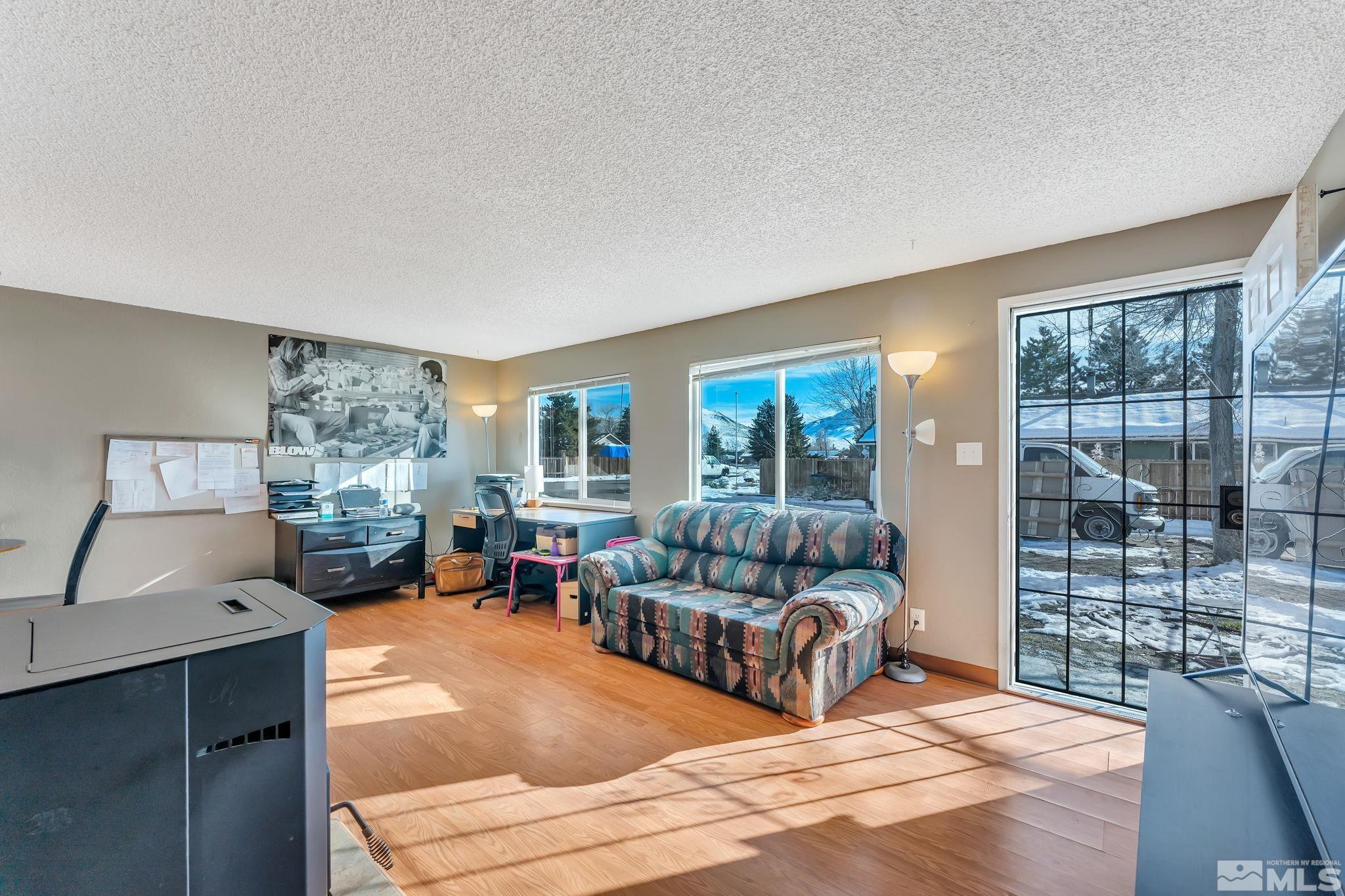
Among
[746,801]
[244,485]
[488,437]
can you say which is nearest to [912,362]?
[746,801]

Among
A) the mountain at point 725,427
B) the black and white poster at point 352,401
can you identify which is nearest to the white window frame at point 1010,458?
the mountain at point 725,427

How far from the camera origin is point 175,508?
4262mm

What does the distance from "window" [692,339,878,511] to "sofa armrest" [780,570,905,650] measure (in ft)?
2.43

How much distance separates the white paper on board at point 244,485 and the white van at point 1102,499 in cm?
569

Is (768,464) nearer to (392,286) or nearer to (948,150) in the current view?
(948,150)

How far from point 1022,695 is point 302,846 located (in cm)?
327

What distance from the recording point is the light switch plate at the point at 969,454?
310cm

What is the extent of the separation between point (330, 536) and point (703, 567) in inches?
120

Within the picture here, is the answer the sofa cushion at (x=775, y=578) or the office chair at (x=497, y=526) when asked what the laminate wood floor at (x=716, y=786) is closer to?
the sofa cushion at (x=775, y=578)

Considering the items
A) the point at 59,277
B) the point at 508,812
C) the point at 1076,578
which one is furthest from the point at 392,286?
the point at 1076,578

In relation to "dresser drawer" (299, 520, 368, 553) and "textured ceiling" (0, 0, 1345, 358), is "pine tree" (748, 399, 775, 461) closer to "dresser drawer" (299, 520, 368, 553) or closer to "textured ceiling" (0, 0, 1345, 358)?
"textured ceiling" (0, 0, 1345, 358)

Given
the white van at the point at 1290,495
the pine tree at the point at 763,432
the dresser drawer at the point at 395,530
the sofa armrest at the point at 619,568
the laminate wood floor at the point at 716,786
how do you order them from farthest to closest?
the dresser drawer at the point at 395,530 < the pine tree at the point at 763,432 < the sofa armrest at the point at 619,568 < the laminate wood floor at the point at 716,786 < the white van at the point at 1290,495

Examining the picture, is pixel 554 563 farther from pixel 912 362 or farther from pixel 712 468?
pixel 912 362

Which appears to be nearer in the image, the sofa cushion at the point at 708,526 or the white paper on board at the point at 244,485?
the sofa cushion at the point at 708,526
